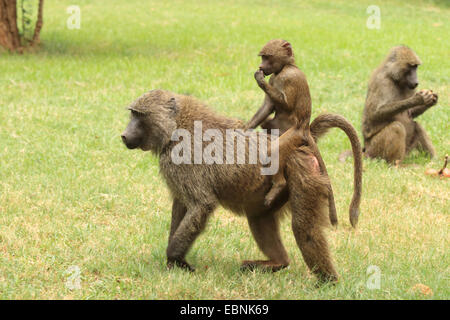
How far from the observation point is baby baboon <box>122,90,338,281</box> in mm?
4133

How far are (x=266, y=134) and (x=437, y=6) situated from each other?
22482mm

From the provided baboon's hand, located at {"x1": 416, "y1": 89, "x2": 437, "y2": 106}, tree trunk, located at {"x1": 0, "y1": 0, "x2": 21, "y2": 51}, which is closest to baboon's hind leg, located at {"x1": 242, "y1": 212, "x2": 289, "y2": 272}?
baboon's hand, located at {"x1": 416, "y1": 89, "x2": 437, "y2": 106}

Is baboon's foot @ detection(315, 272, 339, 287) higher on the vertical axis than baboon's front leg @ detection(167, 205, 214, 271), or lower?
lower

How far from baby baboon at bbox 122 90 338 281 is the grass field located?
12.2 inches

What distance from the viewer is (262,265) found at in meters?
4.58

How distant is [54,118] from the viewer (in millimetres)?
8703

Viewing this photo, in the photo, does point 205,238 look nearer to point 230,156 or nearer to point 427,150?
point 230,156

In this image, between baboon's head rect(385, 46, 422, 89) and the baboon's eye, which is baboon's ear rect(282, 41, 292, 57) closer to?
the baboon's eye

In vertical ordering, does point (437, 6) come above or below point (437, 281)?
above

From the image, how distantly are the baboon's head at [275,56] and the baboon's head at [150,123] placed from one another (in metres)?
0.78

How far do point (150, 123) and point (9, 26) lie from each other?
970 cm

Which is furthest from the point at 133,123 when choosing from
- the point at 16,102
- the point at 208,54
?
the point at 208,54

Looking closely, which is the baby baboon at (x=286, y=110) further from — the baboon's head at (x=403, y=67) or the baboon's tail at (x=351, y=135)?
the baboon's head at (x=403, y=67)

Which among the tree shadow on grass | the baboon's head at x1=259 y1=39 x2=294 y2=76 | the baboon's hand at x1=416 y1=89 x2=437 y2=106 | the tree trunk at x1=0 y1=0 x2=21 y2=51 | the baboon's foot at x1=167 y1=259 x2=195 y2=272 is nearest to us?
the baboon's foot at x1=167 y1=259 x2=195 y2=272
